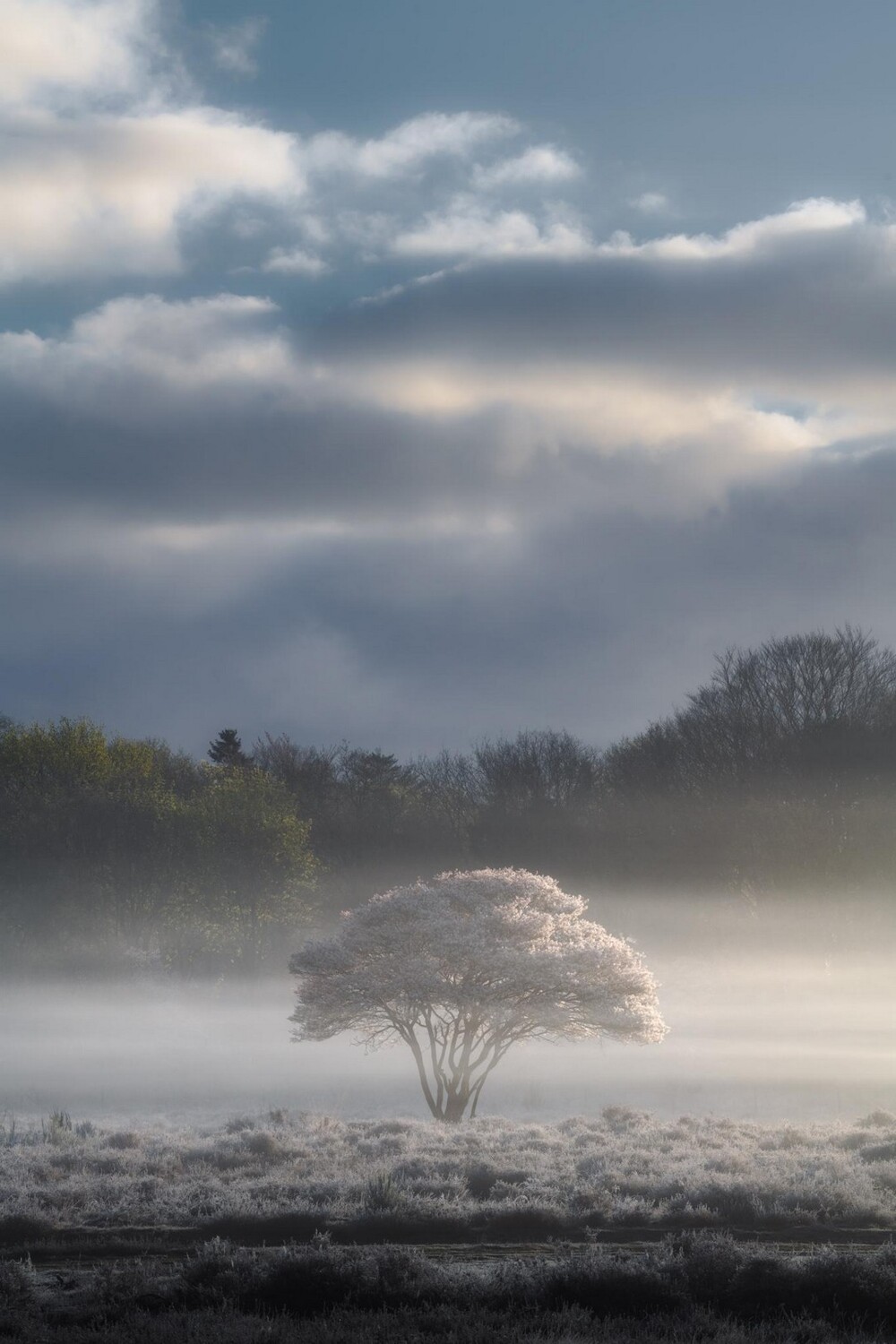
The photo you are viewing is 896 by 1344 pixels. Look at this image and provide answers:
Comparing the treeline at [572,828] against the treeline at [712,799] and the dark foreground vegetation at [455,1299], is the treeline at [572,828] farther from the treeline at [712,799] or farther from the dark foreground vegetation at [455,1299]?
the dark foreground vegetation at [455,1299]

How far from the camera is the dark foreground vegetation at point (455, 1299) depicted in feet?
40.9

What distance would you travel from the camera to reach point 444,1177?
21.3 meters

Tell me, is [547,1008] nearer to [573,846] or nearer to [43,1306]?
[43,1306]

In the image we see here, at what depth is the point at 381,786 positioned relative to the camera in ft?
292

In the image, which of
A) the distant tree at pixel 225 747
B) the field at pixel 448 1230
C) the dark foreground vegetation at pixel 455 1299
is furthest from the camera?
the distant tree at pixel 225 747

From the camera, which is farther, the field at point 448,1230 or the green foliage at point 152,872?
the green foliage at point 152,872

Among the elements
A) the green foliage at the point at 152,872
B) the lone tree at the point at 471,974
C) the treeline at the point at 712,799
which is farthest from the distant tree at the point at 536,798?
the lone tree at the point at 471,974

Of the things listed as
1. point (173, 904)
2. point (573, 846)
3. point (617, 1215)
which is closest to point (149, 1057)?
point (173, 904)

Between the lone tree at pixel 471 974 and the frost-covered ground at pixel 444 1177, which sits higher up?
the lone tree at pixel 471 974

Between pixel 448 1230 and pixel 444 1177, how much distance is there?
127 inches

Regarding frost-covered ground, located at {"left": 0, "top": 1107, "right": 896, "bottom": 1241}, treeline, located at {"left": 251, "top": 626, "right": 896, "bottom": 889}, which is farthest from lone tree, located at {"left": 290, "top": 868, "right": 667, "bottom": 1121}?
treeline, located at {"left": 251, "top": 626, "right": 896, "bottom": 889}

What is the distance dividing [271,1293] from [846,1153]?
13.7m

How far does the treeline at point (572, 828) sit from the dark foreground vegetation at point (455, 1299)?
44.6m

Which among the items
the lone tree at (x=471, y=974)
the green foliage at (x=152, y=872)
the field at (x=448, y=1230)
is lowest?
the field at (x=448, y=1230)
